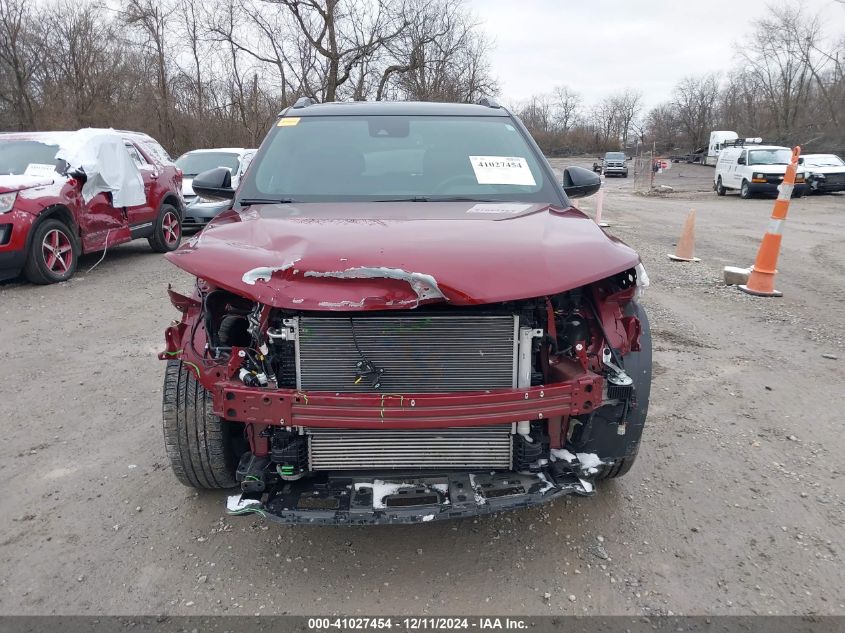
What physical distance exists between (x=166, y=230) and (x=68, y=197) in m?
2.50

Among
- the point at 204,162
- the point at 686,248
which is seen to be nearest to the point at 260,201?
the point at 686,248

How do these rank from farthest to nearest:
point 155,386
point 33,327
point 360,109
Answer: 1. point 33,327
2. point 155,386
3. point 360,109

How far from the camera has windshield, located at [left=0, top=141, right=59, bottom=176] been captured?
7.43 metres

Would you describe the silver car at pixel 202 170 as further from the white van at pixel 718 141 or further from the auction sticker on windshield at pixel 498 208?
the white van at pixel 718 141

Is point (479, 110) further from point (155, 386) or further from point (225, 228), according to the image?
point (155, 386)

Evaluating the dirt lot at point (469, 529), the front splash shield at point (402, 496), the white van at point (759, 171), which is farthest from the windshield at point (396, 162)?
the white van at point (759, 171)

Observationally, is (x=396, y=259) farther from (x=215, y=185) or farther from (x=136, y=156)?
(x=136, y=156)

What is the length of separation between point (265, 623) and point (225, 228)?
1.55 metres

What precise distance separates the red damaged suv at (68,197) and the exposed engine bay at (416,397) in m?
5.89

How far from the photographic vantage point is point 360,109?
12.7 ft

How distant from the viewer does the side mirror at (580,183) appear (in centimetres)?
380

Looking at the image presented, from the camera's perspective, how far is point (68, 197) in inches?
297

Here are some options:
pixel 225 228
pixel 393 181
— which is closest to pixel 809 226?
pixel 393 181

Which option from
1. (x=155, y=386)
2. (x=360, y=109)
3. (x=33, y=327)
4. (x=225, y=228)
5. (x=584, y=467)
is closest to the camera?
(x=584, y=467)
